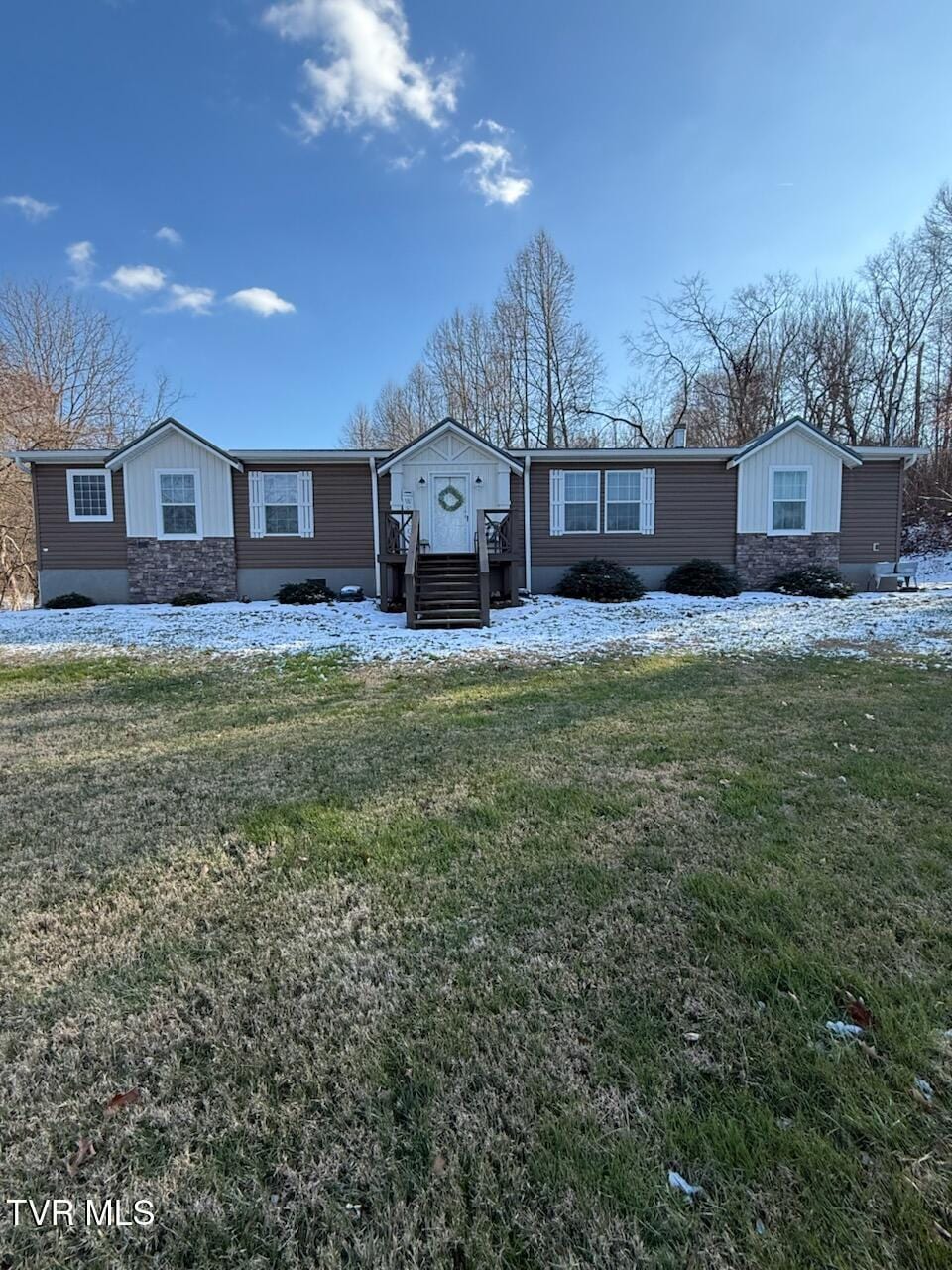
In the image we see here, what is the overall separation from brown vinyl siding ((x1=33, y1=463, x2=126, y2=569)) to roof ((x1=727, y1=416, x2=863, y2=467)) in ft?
48.8

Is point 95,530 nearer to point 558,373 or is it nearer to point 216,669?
point 216,669

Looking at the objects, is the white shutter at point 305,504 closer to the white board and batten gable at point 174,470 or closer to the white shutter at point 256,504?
the white shutter at point 256,504

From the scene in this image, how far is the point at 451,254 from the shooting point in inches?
850

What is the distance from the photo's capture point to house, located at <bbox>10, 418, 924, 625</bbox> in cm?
1352

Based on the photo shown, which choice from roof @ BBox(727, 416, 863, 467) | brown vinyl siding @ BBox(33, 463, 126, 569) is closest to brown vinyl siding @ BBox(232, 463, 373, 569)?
brown vinyl siding @ BBox(33, 463, 126, 569)

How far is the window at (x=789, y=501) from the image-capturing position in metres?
14.5

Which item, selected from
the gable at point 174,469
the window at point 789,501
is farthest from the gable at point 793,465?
the gable at point 174,469

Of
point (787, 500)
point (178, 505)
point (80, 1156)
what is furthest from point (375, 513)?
point (80, 1156)

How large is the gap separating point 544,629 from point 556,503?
5.27 m

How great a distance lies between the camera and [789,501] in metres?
14.7

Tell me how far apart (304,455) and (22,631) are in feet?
21.8

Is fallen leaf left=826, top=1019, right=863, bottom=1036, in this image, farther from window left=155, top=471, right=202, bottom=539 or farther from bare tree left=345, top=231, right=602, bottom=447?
bare tree left=345, top=231, right=602, bottom=447

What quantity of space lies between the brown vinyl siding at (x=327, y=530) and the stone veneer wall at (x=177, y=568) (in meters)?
0.42

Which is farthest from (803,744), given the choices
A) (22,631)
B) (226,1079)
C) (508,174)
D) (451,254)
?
(451,254)
